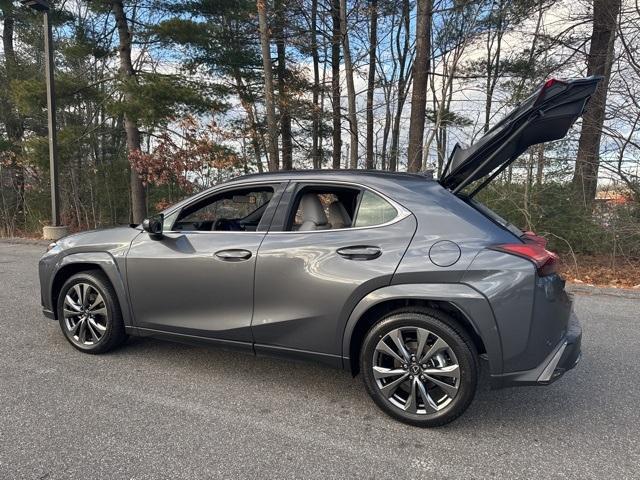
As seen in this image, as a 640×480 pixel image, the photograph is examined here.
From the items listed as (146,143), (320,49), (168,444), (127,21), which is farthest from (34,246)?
(168,444)

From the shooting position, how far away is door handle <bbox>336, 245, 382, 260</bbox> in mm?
2988

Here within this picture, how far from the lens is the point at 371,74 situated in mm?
16188

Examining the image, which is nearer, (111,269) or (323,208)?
(323,208)

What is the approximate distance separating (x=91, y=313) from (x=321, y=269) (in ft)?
7.56

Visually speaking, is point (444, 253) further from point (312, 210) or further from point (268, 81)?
point (268, 81)

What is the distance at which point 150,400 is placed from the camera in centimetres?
321

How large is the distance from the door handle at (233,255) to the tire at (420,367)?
42.1 inches

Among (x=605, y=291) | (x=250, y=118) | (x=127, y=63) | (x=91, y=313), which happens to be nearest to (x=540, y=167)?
(x=605, y=291)

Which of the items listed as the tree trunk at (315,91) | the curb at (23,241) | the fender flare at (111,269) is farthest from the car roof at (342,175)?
the curb at (23,241)

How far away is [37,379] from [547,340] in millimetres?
3728

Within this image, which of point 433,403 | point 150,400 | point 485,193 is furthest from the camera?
point 485,193

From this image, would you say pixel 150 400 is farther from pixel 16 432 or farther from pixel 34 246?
pixel 34 246

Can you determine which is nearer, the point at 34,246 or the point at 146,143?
the point at 34,246

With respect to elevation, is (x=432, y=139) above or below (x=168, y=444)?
above
